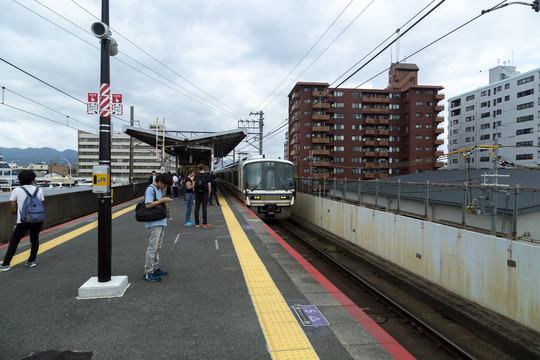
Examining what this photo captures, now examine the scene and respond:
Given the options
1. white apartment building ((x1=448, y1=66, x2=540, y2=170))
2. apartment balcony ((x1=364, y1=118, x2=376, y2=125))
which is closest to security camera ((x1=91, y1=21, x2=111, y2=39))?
white apartment building ((x1=448, y1=66, x2=540, y2=170))

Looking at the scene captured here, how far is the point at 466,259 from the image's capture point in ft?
18.7

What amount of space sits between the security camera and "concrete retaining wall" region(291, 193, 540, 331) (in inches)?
270

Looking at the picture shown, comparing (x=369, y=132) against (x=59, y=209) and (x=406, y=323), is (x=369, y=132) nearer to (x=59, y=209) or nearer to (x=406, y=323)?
(x=59, y=209)

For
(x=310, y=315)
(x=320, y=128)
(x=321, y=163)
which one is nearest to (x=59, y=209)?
(x=310, y=315)

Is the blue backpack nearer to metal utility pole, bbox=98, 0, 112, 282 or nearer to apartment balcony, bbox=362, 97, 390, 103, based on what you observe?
metal utility pole, bbox=98, 0, 112, 282

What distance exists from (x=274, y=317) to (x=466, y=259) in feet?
13.1

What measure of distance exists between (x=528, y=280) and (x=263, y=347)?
13.4ft

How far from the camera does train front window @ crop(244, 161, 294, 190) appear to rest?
49.2ft

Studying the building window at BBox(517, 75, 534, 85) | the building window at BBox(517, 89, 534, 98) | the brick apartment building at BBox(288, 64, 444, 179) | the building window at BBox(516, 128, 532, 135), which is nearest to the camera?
the building window at BBox(517, 75, 534, 85)

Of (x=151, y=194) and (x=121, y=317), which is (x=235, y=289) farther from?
(x=151, y=194)

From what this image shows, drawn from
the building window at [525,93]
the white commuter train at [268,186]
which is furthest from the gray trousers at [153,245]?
the building window at [525,93]

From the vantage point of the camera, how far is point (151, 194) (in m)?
4.86

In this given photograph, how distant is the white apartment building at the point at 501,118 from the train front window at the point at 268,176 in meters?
42.6

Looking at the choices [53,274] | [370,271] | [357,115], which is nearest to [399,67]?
[357,115]
